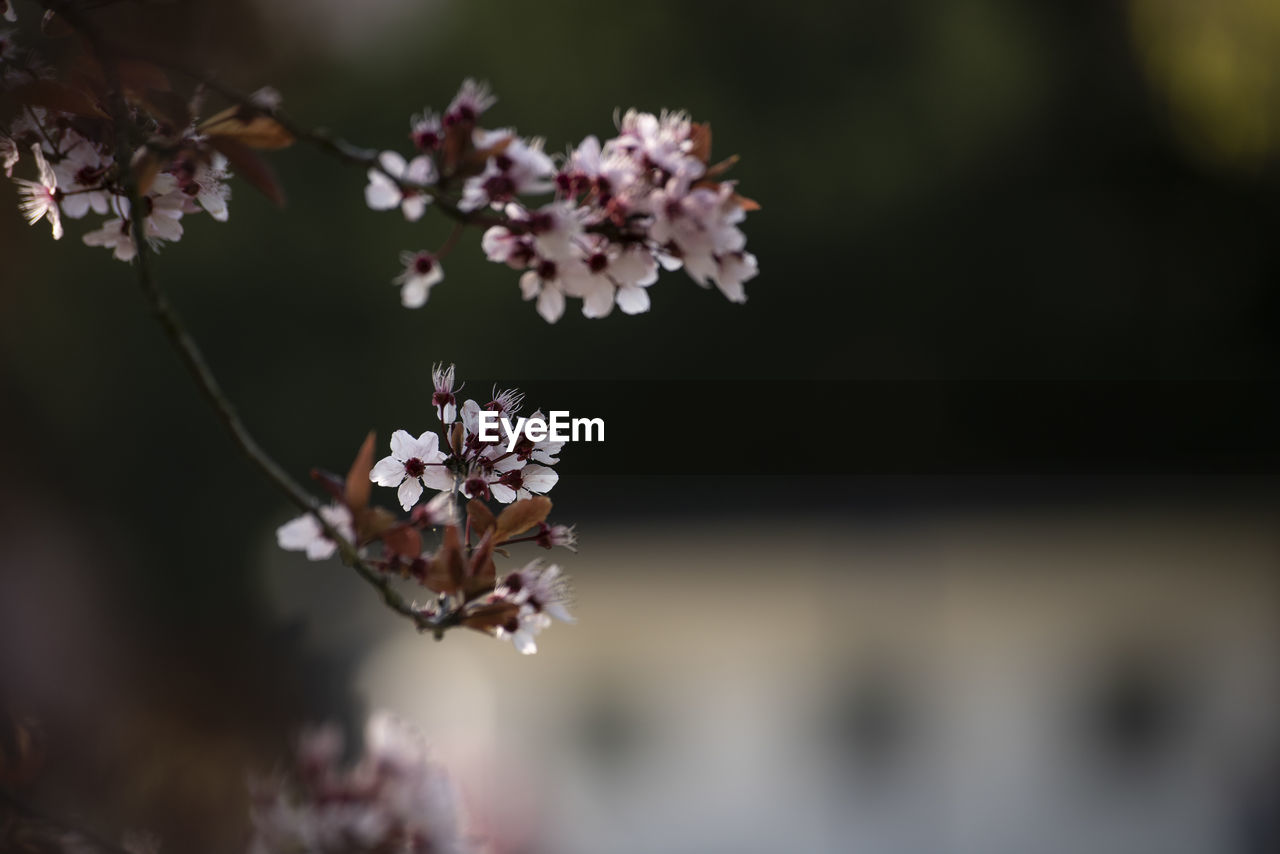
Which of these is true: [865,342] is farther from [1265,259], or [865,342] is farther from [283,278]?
[283,278]

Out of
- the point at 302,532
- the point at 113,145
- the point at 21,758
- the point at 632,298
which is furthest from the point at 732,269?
the point at 21,758

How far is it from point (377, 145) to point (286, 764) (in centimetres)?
649

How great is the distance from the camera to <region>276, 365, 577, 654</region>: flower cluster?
0.63 m

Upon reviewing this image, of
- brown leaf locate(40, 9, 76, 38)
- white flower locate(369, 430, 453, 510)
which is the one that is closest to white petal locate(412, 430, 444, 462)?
white flower locate(369, 430, 453, 510)

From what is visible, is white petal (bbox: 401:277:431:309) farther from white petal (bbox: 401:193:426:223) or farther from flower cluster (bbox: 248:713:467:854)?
flower cluster (bbox: 248:713:467:854)

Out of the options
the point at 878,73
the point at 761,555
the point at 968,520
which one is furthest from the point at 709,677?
the point at 878,73

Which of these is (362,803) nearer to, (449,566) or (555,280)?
(449,566)

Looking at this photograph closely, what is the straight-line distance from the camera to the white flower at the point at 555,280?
0.69 m

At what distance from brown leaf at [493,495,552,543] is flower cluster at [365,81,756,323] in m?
0.11

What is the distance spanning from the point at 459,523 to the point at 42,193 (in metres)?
0.33

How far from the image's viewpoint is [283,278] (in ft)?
22.5

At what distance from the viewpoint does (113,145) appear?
724 mm

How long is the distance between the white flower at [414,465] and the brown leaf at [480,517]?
0.14 ft

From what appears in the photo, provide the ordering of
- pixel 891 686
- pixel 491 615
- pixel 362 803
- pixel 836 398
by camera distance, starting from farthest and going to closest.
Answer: pixel 836 398 → pixel 891 686 → pixel 491 615 → pixel 362 803
